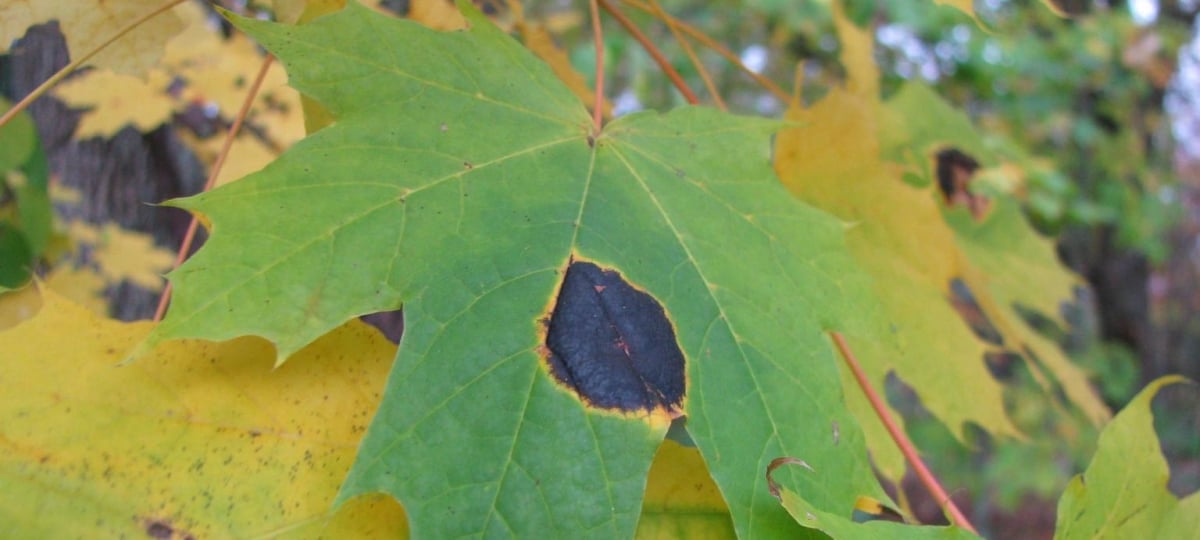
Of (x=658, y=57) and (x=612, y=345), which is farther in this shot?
(x=658, y=57)

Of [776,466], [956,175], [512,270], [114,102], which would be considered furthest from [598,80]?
[114,102]

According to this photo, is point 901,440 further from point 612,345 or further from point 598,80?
point 598,80

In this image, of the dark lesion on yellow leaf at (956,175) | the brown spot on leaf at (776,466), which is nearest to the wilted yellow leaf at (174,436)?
the brown spot on leaf at (776,466)

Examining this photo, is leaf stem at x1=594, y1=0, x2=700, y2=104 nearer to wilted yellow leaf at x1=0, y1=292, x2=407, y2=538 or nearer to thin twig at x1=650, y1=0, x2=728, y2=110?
thin twig at x1=650, y1=0, x2=728, y2=110

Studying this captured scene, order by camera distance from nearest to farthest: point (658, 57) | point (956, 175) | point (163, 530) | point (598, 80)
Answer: point (163, 530) < point (598, 80) < point (658, 57) < point (956, 175)

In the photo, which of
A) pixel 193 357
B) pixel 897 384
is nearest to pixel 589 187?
pixel 193 357

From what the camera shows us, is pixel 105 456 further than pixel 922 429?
No

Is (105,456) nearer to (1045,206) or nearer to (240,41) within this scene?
(240,41)

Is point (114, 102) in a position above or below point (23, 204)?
below

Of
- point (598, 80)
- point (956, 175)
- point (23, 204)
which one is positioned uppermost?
point (598, 80)
